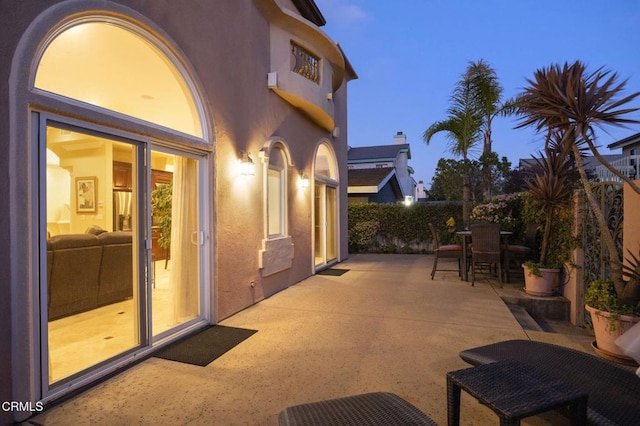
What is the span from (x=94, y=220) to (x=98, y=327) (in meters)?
2.10

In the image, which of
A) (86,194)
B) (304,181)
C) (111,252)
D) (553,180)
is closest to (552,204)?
(553,180)

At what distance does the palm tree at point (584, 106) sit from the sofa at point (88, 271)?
5346 millimetres

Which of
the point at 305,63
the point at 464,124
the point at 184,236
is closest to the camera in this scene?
the point at 184,236

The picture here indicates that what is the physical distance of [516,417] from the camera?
1.66 metres

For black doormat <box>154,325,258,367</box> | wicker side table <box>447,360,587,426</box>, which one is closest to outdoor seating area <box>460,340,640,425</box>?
wicker side table <box>447,360,587,426</box>

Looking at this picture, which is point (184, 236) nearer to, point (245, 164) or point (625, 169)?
point (245, 164)

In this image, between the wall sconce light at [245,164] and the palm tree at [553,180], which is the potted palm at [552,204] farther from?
the wall sconce light at [245,164]

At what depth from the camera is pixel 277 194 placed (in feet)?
21.7

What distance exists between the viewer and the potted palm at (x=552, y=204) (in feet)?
19.1

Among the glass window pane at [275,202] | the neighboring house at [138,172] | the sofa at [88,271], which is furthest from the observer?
the glass window pane at [275,202]

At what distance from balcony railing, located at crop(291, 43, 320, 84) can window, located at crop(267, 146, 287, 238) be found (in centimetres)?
178

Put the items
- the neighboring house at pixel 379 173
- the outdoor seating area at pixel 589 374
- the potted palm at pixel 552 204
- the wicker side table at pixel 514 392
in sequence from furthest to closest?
1. the neighboring house at pixel 379 173
2. the potted palm at pixel 552 204
3. the outdoor seating area at pixel 589 374
4. the wicker side table at pixel 514 392

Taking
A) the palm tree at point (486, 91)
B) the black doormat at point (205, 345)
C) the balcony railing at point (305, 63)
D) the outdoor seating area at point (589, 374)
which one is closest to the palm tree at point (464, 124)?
the palm tree at point (486, 91)

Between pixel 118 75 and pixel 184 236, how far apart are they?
211 centimetres
